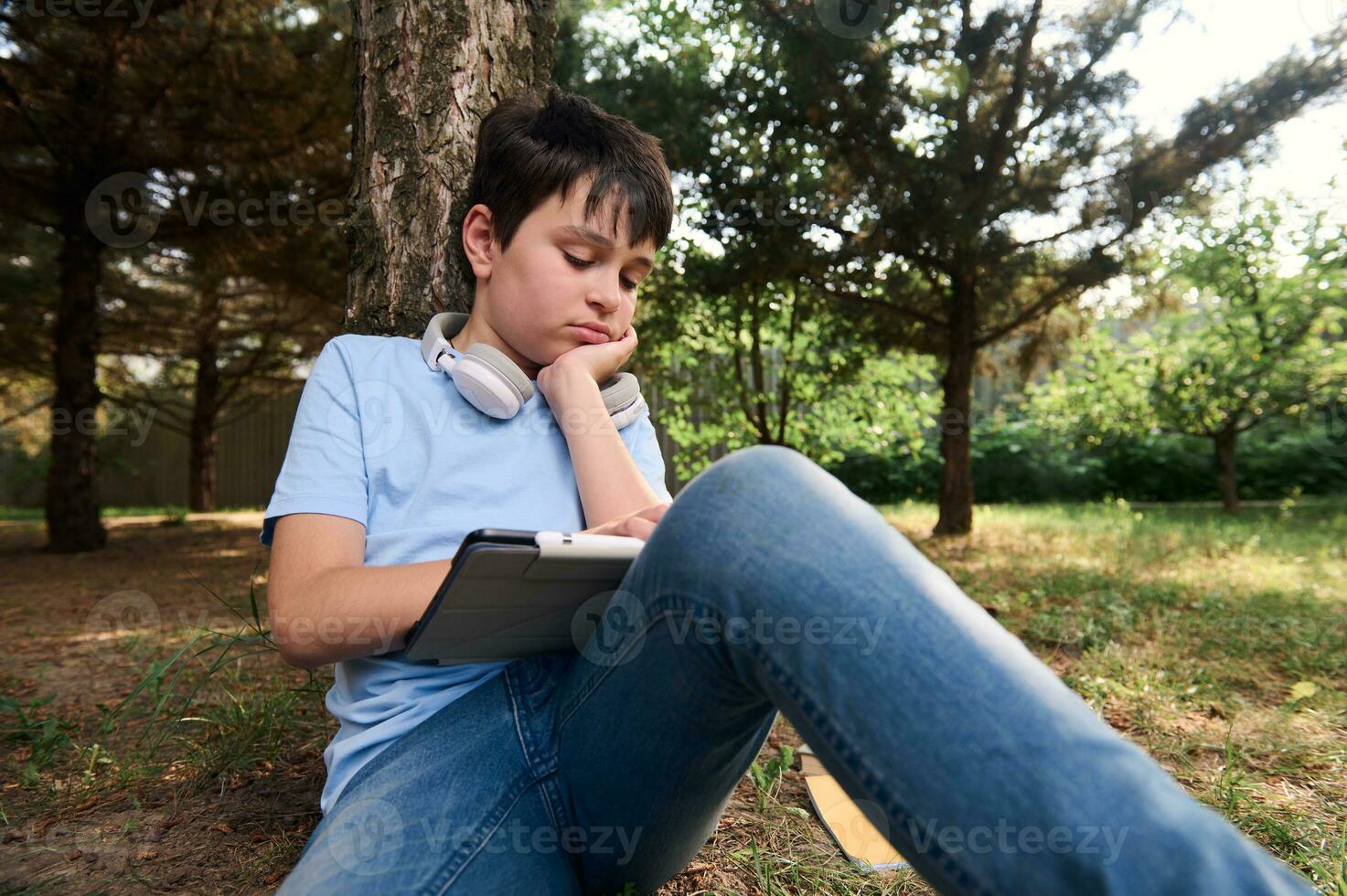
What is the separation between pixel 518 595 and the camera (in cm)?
96

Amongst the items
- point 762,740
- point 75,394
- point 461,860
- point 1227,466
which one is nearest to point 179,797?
point 461,860

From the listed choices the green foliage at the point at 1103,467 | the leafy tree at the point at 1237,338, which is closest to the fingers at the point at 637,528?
the leafy tree at the point at 1237,338

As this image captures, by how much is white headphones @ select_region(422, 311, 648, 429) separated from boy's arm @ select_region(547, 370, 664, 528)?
0.05 m

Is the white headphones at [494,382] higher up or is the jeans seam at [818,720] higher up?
the white headphones at [494,382]

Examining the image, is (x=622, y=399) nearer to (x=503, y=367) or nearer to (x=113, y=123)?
(x=503, y=367)

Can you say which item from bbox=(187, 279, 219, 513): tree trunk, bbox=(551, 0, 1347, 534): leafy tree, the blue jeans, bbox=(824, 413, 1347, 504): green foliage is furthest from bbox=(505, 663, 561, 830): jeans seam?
bbox=(187, 279, 219, 513): tree trunk

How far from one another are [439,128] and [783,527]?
4.85ft

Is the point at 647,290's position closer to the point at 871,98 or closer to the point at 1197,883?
the point at 871,98

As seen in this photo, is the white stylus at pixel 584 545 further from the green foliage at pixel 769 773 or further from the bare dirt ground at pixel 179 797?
the green foliage at pixel 769 773

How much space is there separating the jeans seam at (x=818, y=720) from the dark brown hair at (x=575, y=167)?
77 centimetres

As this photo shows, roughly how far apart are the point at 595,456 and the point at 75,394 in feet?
22.3

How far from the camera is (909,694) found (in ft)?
2.33

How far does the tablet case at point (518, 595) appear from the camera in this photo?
0.87 meters

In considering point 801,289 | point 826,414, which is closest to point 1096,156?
point 801,289
